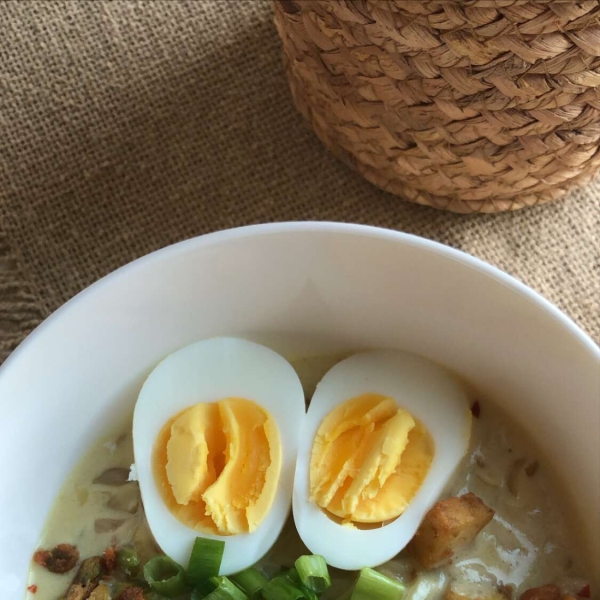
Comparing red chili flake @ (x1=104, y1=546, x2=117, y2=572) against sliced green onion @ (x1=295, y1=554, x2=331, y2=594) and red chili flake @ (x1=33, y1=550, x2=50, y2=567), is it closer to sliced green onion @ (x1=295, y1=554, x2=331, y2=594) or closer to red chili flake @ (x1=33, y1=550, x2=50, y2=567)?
red chili flake @ (x1=33, y1=550, x2=50, y2=567)

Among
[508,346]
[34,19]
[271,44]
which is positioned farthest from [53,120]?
[508,346]

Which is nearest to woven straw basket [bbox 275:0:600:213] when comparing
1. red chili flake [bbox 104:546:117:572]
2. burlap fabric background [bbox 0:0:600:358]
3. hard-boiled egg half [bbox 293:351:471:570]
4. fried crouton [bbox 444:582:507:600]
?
burlap fabric background [bbox 0:0:600:358]

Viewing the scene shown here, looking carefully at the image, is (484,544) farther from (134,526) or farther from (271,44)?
(271,44)

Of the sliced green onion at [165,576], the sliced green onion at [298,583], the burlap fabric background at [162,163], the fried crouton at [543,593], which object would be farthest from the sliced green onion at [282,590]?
the burlap fabric background at [162,163]

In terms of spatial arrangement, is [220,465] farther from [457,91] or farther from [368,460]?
[457,91]

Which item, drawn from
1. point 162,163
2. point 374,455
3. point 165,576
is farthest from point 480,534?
point 162,163

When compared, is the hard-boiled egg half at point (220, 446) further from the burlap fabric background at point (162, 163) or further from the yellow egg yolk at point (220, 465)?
the burlap fabric background at point (162, 163)
